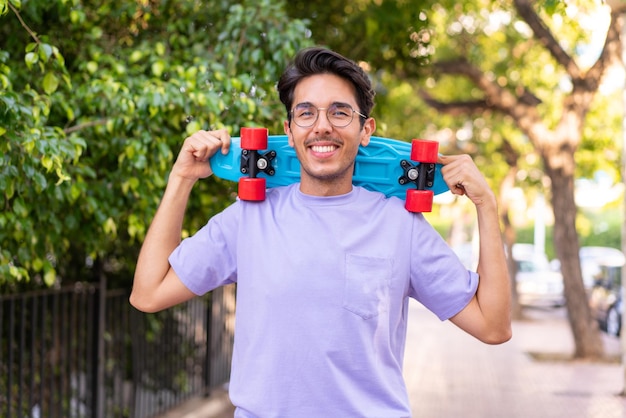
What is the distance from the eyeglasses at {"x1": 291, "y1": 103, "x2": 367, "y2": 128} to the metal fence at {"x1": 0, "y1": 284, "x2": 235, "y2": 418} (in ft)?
11.3

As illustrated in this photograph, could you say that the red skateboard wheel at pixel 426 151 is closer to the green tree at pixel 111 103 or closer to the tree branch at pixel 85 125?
the green tree at pixel 111 103

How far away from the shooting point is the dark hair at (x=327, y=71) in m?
2.67

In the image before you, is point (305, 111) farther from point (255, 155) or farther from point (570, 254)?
point (570, 254)

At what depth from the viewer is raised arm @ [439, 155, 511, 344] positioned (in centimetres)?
260

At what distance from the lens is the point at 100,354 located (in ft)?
23.0

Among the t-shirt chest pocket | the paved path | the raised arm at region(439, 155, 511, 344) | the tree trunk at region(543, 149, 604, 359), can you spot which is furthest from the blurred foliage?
the tree trunk at region(543, 149, 604, 359)

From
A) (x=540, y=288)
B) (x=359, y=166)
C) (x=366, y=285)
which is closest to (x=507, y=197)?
(x=540, y=288)

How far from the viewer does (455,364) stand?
14.5 meters

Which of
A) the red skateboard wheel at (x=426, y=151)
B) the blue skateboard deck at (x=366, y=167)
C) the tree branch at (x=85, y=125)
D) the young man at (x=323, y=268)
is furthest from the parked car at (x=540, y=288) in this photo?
the young man at (x=323, y=268)

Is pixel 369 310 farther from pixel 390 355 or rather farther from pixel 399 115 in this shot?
pixel 399 115

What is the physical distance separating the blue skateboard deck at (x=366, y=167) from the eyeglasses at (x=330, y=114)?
26cm

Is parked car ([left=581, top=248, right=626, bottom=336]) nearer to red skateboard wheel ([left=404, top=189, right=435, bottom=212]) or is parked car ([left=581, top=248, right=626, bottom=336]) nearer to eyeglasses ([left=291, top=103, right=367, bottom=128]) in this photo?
red skateboard wheel ([left=404, top=189, right=435, bottom=212])

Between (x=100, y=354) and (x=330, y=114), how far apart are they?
189 inches

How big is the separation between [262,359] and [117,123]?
2568 millimetres
